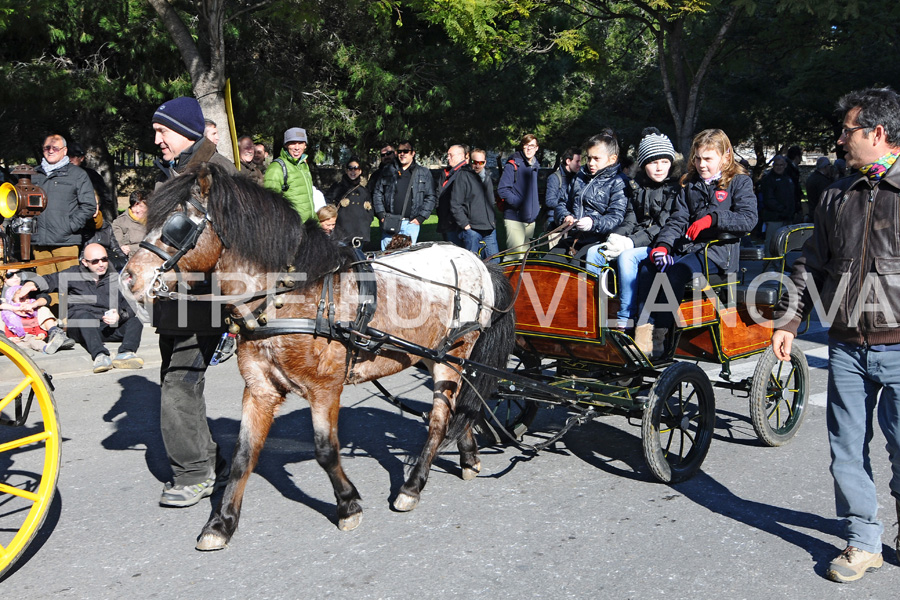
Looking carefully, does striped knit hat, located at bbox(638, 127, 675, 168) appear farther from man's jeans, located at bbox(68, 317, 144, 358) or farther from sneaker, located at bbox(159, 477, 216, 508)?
man's jeans, located at bbox(68, 317, 144, 358)

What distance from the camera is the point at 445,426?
485 cm

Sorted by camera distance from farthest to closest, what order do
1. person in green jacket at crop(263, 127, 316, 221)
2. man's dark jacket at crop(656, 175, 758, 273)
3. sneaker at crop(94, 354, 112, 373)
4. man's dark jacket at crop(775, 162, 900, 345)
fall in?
person in green jacket at crop(263, 127, 316, 221)
sneaker at crop(94, 354, 112, 373)
man's dark jacket at crop(656, 175, 758, 273)
man's dark jacket at crop(775, 162, 900, 345)

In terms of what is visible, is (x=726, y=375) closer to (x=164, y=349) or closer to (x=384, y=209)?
(x=164, y=349)

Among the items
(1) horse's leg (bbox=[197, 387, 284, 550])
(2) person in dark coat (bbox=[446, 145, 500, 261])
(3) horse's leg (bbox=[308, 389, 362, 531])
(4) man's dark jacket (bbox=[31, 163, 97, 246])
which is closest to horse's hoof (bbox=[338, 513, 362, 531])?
(3) horse's leg (bbox=[308, 389, 362, 531])

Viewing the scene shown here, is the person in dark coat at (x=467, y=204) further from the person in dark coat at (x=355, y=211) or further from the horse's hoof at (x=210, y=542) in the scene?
the horse's hoof at (x=210, y=542)

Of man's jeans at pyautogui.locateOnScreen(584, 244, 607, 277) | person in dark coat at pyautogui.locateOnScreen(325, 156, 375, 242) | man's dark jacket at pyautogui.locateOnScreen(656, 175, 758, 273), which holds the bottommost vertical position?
man's jeans at pyautogui.locateOnScreen(584, 244, 607, 277)

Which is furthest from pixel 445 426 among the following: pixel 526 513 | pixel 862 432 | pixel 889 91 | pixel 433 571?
pixel 889 91

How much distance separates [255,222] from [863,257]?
2648 mm

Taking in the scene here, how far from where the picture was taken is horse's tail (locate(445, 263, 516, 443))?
15.9ft

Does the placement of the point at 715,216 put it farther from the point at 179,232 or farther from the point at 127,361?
the point at 127,361

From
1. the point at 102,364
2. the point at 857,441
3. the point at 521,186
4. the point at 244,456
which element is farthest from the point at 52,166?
the point at 857,441

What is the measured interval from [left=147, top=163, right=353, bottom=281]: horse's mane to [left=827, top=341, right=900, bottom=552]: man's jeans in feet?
7.82

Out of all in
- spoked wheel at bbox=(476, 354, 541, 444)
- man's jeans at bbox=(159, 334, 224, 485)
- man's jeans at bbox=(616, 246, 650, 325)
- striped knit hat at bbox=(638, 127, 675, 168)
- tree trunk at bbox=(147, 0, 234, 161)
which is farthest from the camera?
tree trunk at bbox=(147, 0, 234, 161)

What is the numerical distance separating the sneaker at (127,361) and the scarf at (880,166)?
6368 millimetres
